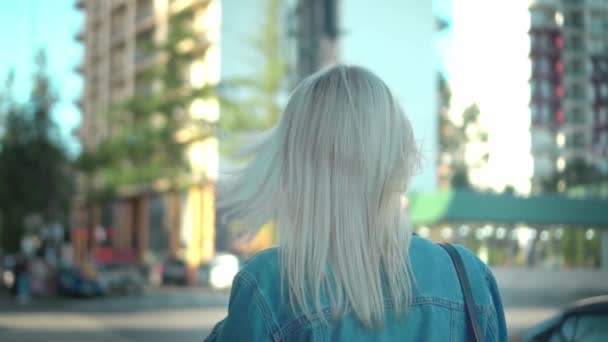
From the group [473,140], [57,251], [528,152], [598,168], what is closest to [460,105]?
[473,140]

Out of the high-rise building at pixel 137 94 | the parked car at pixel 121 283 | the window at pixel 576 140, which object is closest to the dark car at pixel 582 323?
the parked car at pixel 121 283

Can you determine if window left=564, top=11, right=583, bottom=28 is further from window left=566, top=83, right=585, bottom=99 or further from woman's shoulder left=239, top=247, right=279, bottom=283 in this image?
woman's shoulder left=239, top=247, right=279, bottom=283

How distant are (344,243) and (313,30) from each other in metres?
44.4

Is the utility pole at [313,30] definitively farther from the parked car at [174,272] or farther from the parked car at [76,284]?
the parked car at [76,284]

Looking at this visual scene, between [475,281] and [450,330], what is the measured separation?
0.13 meters

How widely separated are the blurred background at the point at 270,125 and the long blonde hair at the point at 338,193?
14.1 m

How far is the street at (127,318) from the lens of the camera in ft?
52.8

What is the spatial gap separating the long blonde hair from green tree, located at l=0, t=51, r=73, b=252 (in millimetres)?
35259

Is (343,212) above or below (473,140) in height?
below

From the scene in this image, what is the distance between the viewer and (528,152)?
47844 mm

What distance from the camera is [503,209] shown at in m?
40.2

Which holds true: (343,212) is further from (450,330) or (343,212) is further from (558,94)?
(558,94)

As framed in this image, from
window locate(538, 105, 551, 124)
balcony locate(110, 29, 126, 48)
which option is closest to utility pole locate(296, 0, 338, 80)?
window locate(538, 105, 551, 124)

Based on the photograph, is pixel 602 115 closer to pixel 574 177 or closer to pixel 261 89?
pixel 261 89
